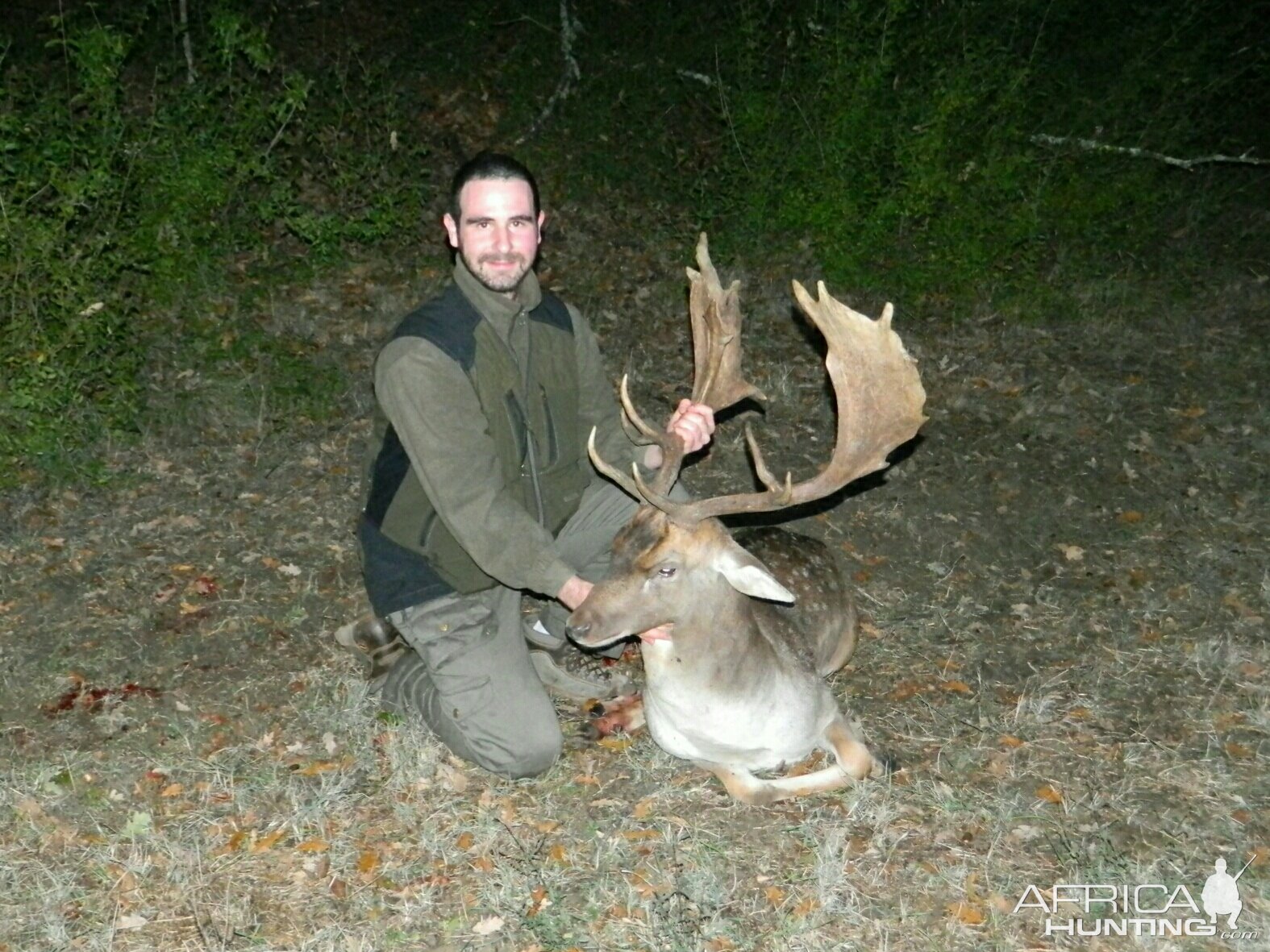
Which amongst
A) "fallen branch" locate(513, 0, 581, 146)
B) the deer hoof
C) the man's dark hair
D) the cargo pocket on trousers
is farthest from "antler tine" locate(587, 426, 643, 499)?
"fallen branch" locate(513, 0, 581, 146)

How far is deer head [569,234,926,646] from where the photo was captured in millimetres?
3719

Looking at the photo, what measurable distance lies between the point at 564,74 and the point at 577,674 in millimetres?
6946

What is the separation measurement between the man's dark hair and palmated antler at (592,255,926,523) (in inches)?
51.4

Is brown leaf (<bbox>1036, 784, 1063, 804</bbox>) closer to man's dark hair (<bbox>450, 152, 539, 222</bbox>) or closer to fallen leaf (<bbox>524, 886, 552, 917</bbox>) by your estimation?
fallen leaf (<bbox>524, 886, 552, 917</bbox>)

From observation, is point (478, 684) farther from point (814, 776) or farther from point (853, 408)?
point (853, 408)

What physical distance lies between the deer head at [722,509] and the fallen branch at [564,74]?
6.35 metres

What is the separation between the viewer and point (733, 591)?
4125 millimetres

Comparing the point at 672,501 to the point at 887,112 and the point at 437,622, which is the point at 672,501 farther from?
the point at 887,112

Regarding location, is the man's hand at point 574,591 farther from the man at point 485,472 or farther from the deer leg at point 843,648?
the deer leg at point 843,648

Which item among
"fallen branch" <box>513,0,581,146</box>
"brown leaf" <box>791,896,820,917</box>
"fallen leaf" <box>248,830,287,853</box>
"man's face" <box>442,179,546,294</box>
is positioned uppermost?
"fallen branch" <box>513,0,581,146</box>

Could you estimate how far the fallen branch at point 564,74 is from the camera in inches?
391

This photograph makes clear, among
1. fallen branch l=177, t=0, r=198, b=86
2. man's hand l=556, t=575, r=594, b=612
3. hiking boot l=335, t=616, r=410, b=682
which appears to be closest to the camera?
man's hand l=556, t=575, r=594, b=612

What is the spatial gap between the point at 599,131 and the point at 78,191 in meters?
5.15

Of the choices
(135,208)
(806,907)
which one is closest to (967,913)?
(806,907)
